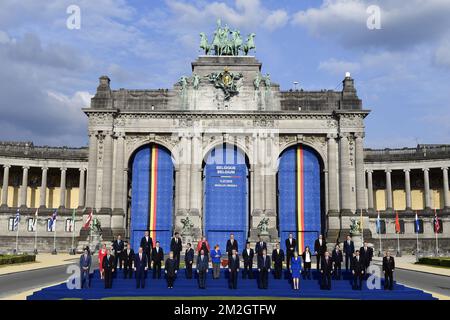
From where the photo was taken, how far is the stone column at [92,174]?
204ft

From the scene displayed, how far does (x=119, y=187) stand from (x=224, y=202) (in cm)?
1350

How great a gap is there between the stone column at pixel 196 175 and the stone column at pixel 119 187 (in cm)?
→ 889

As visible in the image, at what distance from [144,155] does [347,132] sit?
1034 inches

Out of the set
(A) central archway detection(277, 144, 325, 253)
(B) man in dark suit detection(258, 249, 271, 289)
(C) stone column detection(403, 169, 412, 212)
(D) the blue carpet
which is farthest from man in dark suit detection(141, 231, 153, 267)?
(C) stone column detection(403, 169, 412, 212)

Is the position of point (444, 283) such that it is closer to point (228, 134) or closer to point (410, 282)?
point (410, 282)

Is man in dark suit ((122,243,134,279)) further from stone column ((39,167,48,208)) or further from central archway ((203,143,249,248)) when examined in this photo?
stone column ((39,167,48,208))

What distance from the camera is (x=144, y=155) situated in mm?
65000

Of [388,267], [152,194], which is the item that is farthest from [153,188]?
[388,267]

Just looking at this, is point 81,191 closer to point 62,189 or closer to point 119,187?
point 62,189

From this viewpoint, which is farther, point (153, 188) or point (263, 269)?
point (153, 188)

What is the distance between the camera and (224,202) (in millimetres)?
62156

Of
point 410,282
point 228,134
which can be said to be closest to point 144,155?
point 228,134

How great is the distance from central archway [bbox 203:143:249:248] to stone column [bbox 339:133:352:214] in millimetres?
12164

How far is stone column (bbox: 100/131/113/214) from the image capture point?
204ft
